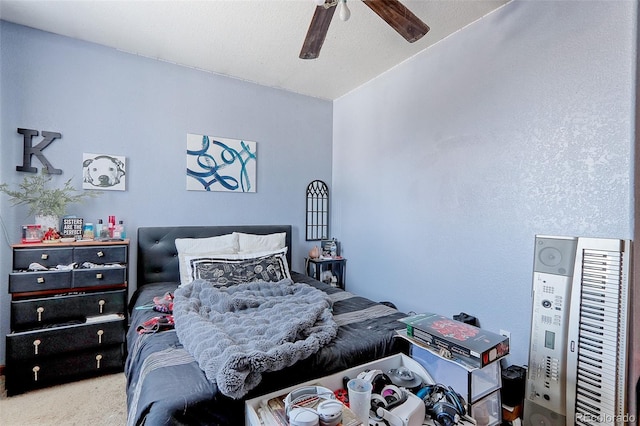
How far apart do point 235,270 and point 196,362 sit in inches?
42.1

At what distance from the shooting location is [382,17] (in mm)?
1605

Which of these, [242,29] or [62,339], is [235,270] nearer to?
[62,339]

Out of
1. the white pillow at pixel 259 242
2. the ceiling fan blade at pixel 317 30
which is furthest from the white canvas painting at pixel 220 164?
the ceiling fan blade at pixel 317 30

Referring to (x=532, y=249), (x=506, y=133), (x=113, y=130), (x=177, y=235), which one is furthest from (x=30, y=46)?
(x=532, y=249)

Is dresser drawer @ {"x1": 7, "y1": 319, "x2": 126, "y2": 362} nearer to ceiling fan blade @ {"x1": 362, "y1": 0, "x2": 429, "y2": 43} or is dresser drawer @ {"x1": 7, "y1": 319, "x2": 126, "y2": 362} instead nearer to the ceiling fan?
the ceiling fan

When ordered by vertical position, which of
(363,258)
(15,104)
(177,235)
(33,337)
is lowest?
(33,337)

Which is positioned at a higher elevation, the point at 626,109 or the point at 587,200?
the point at 626,109

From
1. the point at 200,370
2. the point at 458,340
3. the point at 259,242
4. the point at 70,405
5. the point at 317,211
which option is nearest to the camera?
the point at 200,370

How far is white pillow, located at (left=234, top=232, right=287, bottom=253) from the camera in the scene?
285 centimetres

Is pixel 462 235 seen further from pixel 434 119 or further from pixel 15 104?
pixel 15 104

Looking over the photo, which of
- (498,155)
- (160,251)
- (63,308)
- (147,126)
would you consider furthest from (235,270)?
(498,155)

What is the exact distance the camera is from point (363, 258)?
3.20 m

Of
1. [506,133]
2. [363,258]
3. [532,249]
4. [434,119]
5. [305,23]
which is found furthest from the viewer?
[363,258]

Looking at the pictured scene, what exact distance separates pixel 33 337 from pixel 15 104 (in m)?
1.68
